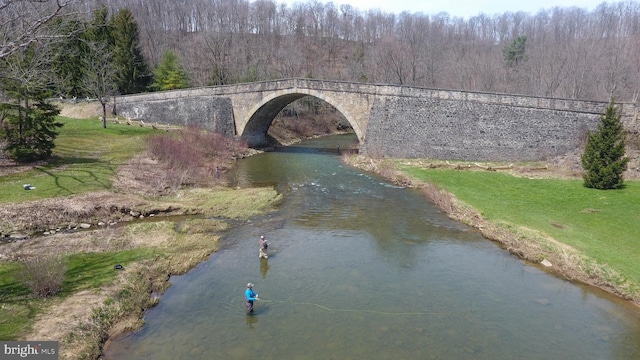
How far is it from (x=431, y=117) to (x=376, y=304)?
27544 mm

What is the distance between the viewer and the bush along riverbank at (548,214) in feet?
56.1

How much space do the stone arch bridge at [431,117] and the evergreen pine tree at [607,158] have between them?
24.1 ft

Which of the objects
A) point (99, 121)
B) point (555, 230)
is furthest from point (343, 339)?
point (99, 121)

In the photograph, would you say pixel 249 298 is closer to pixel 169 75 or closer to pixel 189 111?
pixel 189 111

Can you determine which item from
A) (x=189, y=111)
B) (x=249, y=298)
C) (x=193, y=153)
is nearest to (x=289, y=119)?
(x=189, y=111)

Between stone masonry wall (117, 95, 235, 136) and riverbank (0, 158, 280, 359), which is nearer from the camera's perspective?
riverbank (0, 158, 280, 359)

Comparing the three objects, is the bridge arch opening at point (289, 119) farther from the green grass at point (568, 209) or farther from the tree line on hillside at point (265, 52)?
the green grass at point (568, 209)

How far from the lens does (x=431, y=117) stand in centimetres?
3891

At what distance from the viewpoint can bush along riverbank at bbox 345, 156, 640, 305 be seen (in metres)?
17.1

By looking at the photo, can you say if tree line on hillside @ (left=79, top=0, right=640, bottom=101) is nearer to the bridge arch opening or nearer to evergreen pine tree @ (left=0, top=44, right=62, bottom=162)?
the bridge arch opening

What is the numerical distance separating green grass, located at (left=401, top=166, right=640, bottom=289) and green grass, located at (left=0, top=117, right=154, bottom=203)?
24392mm

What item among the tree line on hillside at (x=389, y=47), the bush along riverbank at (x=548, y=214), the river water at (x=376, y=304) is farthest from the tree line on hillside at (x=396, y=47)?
the river water at (x=376, y=304)

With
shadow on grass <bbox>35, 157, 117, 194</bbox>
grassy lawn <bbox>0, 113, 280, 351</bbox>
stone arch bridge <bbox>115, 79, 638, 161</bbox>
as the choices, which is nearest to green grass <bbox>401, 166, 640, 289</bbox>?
stone arch bridge <bbox>115, 79, 638, 161</bbox>

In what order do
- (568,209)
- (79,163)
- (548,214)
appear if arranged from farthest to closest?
1. (79,163)
2. (568,209)
3. (548,214)
